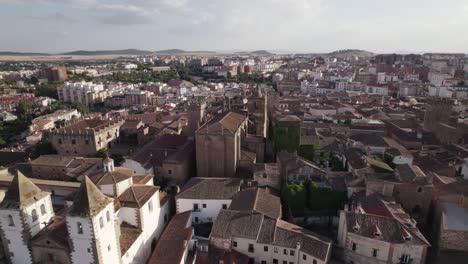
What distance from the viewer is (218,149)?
40.6 metres

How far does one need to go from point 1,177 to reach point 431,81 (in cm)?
13743

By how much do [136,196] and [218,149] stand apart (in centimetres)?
1366

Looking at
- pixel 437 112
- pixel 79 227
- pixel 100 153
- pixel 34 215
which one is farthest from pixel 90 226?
A: pixel 437 112

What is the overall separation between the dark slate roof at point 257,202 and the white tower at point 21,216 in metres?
16.2

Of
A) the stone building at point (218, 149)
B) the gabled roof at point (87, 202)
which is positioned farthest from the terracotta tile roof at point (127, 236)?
the stone building at point (218, 149)

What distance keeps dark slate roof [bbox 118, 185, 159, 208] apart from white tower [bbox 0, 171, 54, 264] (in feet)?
19.8

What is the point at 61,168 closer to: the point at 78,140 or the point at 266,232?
the point at 78,140

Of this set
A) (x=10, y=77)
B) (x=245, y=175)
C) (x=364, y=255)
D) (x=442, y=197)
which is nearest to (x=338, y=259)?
(x=364, y=255)

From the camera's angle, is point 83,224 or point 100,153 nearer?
point 83,224

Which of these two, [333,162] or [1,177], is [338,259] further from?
[1,177]

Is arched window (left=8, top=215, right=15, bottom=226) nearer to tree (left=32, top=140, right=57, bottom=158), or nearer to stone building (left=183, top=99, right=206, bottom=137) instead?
stone building (left=183, top=99, right=206, bottom=137)

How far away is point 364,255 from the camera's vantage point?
2647 centimetres

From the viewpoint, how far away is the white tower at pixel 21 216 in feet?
77.6

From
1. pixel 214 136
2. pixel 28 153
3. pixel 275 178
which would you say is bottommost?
pixel 28 153
